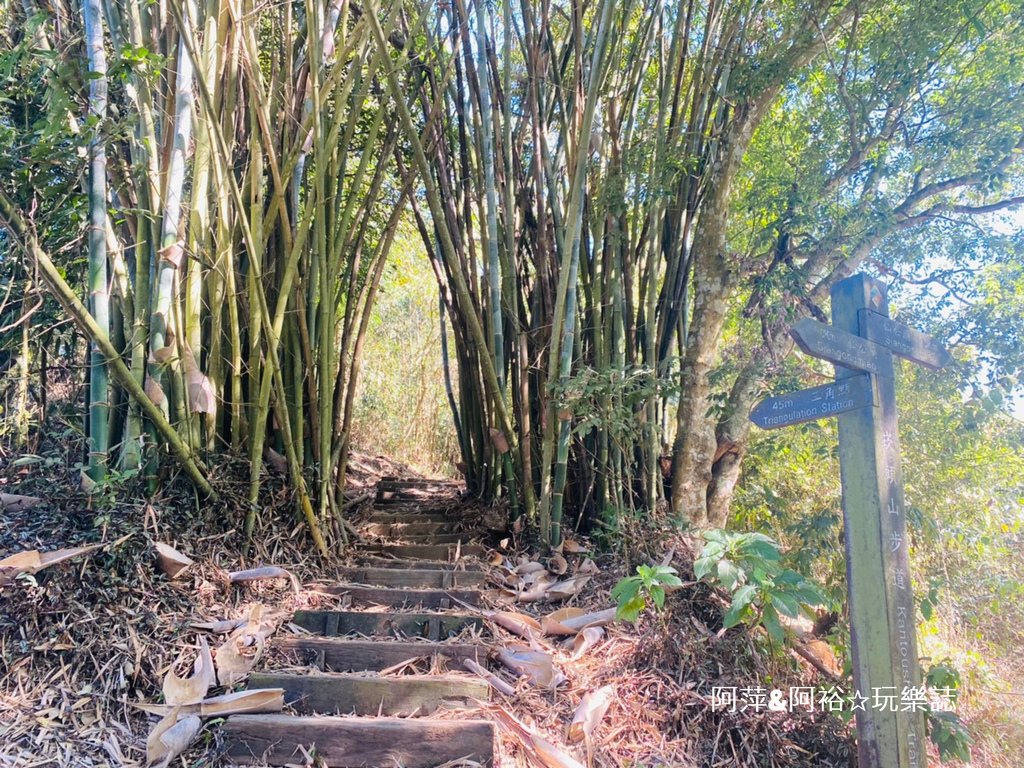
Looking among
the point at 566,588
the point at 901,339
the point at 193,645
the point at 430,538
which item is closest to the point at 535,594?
the point at 566,588

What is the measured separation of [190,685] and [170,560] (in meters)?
0.39

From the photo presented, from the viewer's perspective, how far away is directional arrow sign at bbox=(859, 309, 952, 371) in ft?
6.66

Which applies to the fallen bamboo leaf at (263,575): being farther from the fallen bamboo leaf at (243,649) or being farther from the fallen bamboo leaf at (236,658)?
the fallen bamboo leaf at (236,658)

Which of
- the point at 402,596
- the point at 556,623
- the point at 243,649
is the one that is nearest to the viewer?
the point at 243,649

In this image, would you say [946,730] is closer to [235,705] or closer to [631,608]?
[631,608]

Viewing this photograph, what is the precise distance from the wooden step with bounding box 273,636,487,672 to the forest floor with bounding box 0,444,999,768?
0.20 meters

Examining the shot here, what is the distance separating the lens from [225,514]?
2223 mm

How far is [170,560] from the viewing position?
6.28 ft

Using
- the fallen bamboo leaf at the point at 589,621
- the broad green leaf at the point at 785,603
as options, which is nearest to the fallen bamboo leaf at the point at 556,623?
the fallen bamboo leaf at the point at 589,621

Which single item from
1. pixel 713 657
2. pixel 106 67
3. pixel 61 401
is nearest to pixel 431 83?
pixel 106 67

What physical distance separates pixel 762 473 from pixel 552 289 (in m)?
1.52

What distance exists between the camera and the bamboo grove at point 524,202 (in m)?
2.08

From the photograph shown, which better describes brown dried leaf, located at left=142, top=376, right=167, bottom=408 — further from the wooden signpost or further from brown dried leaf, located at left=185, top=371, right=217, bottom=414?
the wooden signpost

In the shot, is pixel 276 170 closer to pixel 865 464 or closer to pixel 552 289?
pixel 552 289
